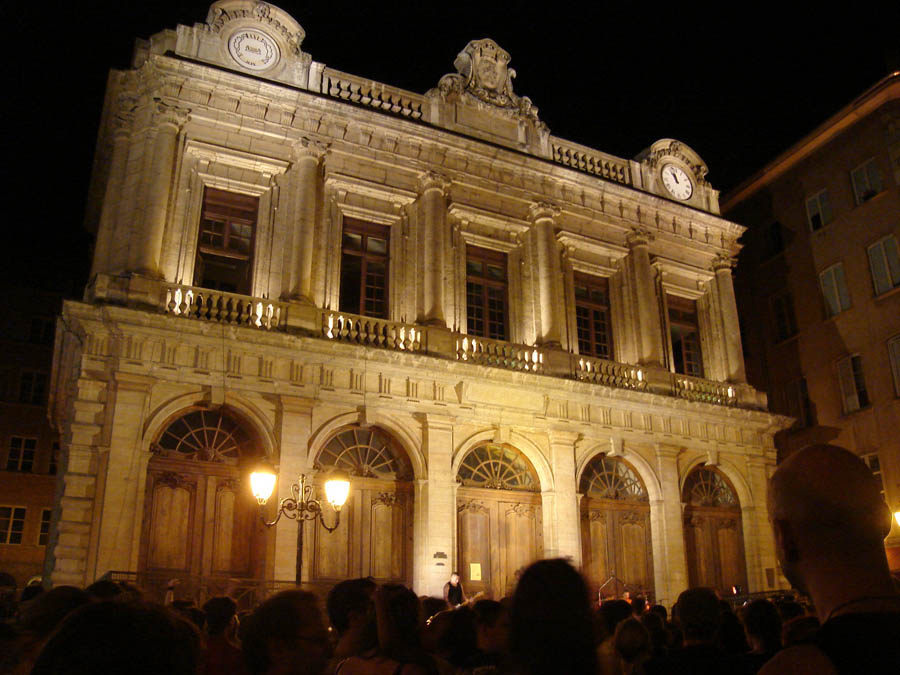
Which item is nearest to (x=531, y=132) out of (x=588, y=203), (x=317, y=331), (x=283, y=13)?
(x=588, y=203)

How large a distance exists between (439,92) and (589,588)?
18.3m

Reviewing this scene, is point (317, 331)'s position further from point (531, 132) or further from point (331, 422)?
point (531, 132)

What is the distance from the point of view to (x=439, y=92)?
63.0 ft

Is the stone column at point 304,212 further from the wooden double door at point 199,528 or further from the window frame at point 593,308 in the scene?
the window frame at point 593,308

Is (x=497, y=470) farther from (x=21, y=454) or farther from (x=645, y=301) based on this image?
(x=21, y=454)

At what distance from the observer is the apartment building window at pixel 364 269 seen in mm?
17141

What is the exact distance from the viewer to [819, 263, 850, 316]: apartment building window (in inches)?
898

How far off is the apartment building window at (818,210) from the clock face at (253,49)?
16833mm

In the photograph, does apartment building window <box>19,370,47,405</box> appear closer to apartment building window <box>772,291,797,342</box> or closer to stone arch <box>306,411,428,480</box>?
stone arch <box>306,411,428,480</box>

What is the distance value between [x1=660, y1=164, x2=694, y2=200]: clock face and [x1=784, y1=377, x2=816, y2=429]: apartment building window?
694cm

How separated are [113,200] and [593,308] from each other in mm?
11598

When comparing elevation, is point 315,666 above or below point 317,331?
below

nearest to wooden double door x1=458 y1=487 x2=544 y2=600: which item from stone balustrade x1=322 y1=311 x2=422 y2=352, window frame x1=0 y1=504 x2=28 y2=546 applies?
stone balustrade x1=322 y1=311 x2=422 y2=352

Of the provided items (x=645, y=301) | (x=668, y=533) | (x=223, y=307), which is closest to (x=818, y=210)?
(x=645, y=301)
